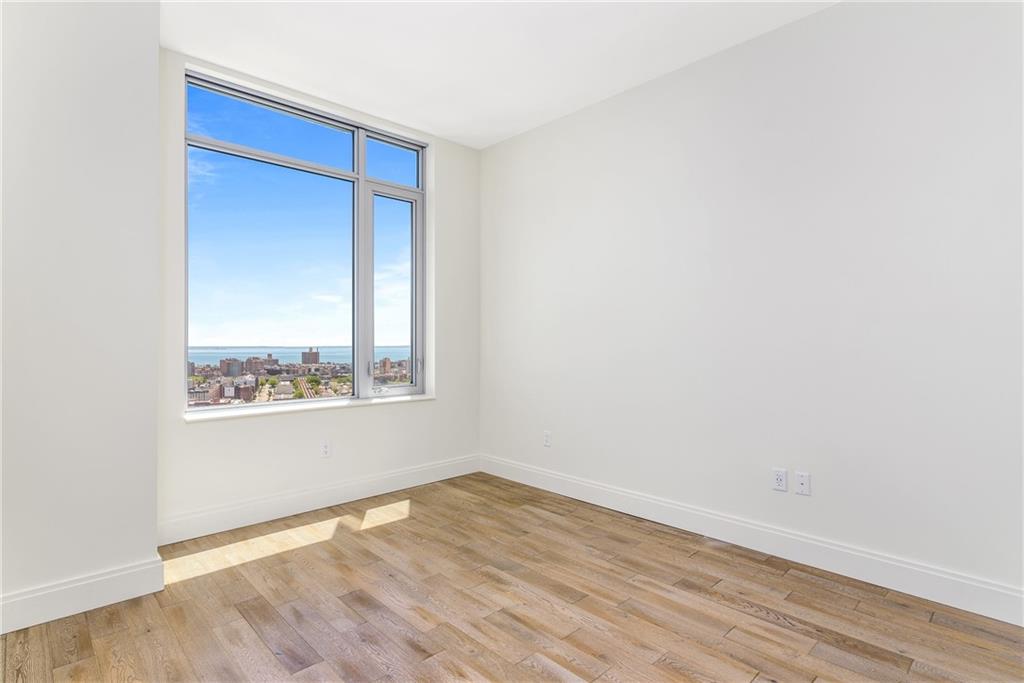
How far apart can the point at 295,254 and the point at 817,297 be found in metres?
3.21

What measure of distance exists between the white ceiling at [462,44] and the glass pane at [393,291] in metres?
0.82

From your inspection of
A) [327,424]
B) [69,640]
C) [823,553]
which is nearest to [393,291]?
[327,424]

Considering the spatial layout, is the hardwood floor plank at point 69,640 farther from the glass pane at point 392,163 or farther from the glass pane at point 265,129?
the glass pane at point 392,163

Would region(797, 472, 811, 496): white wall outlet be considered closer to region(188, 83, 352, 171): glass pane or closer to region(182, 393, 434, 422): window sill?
region(182, 393, 434, 422): window sill

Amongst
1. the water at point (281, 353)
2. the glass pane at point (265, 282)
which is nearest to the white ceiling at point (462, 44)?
the glass pane at point (265, 282)

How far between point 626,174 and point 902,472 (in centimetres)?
225

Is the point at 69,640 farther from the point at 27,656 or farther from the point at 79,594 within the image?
the point at 79,594

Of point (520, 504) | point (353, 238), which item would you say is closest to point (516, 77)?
point (353, 238)

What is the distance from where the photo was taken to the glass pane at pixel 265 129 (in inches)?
128

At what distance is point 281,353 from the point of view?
11.9 ft

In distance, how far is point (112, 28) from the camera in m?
2.26

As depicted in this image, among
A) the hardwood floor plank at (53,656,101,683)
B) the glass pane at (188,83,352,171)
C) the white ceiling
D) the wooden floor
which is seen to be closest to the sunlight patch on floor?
the wooden floor

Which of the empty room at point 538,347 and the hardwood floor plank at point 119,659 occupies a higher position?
the empty room at point 538,347

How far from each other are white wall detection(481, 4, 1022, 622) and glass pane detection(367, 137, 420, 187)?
1221mm
